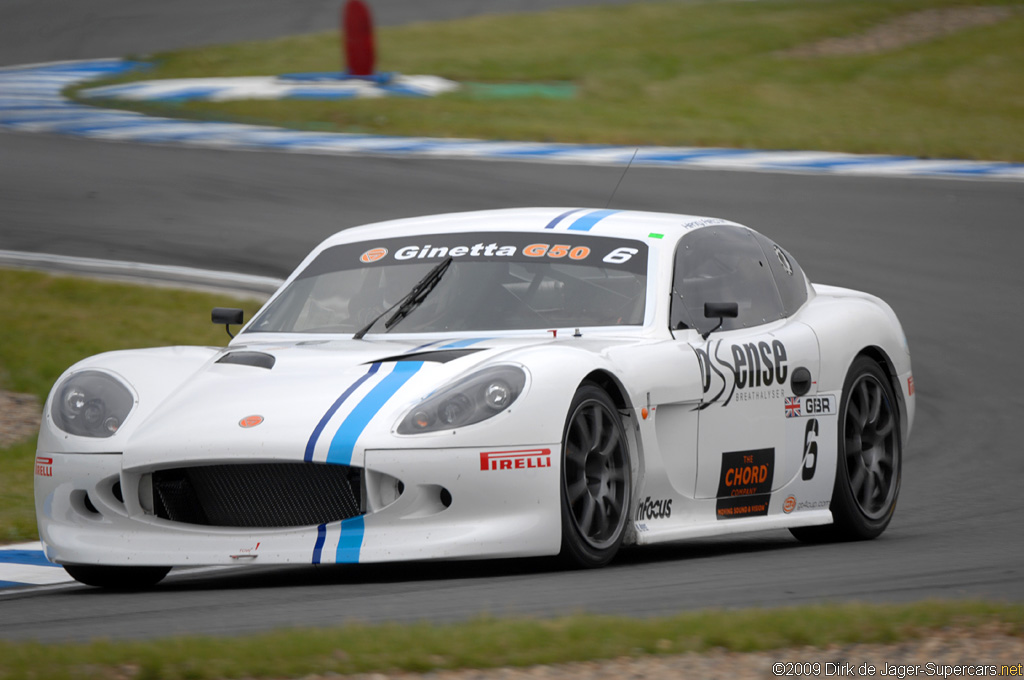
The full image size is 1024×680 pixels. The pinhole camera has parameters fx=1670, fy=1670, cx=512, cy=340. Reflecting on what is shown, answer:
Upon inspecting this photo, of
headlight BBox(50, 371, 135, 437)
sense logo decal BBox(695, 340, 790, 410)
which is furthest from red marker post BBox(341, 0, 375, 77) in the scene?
headlight BBox(50, 371, 135, 437)

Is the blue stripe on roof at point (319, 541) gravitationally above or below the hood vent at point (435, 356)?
below

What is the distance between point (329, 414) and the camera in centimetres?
523

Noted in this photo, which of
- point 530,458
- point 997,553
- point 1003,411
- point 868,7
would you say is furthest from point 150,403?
point 868,7

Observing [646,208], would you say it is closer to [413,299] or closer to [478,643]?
[413,299]

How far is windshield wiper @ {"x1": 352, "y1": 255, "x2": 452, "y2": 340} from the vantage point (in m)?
6.26

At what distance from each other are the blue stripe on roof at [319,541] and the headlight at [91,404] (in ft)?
2.68

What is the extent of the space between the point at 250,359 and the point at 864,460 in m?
2.78

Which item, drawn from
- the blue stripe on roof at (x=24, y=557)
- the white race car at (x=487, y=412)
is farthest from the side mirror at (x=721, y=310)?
the blue stripe on roof at (x=24, y=557)

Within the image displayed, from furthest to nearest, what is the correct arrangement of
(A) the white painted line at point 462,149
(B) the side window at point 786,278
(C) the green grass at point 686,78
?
(C) the green grass at point 686,78 < (A) the white painted line at point 462,149 < (B) the side window at point 786,278

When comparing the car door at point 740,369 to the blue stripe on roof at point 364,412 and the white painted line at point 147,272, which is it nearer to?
the blue stripe on roof at point 364,412

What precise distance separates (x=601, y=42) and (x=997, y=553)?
77.5 ft

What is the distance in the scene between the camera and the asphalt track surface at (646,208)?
483cm

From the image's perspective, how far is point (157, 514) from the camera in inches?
214

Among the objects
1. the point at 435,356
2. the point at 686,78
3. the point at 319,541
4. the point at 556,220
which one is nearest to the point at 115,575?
the point at 319,541
